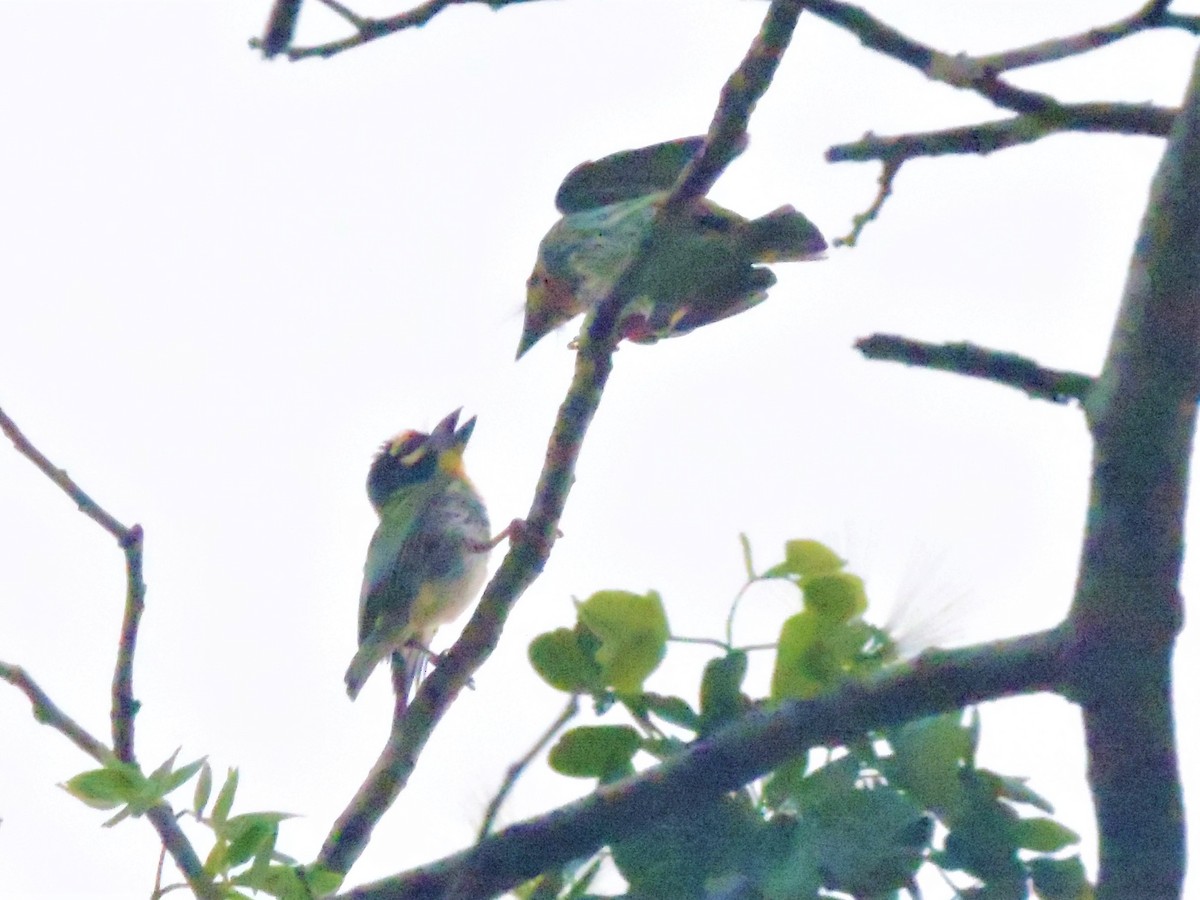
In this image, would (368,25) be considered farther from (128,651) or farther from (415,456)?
(415,456)

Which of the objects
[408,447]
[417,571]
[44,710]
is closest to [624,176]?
[417,571]

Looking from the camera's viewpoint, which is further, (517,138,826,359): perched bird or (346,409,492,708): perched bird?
(346,409,492,708): perched bird

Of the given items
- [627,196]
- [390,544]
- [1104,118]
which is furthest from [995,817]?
[390,544]

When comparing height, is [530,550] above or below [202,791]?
above

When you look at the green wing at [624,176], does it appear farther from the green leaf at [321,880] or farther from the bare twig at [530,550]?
the green leaf at [321,880]

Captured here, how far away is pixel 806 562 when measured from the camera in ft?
7.41

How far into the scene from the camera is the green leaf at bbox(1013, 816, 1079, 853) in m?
2.01

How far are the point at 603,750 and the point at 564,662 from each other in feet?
0.45

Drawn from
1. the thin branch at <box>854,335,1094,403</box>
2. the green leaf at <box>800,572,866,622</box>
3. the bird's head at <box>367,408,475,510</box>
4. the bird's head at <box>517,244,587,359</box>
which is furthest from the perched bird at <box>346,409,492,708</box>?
the thin branch at <box>854,335,1094,403</box>

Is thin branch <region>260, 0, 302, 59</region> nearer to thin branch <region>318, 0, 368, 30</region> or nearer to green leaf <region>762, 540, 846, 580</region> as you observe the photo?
thin branch <region>318, 0, 368, 30</region>

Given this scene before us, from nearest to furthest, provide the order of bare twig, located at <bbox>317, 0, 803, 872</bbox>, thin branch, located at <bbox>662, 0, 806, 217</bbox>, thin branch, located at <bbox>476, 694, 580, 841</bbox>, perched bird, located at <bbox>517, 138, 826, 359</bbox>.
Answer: thin branch, located at <bbox>476, 694, 580, 841</bbox>, thin branch, located at <bbox>662, 0, 806, 217</bbox>, bare twig, located at <bbox>317, 0, 803, 872</bbox>, perched bird, located at <bbox>517, 138, 826, 359</bbox>

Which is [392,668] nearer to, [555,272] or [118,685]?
[555,272]

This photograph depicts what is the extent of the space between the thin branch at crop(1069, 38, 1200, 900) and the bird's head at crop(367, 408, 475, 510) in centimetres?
698

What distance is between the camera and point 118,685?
272 centimetres
